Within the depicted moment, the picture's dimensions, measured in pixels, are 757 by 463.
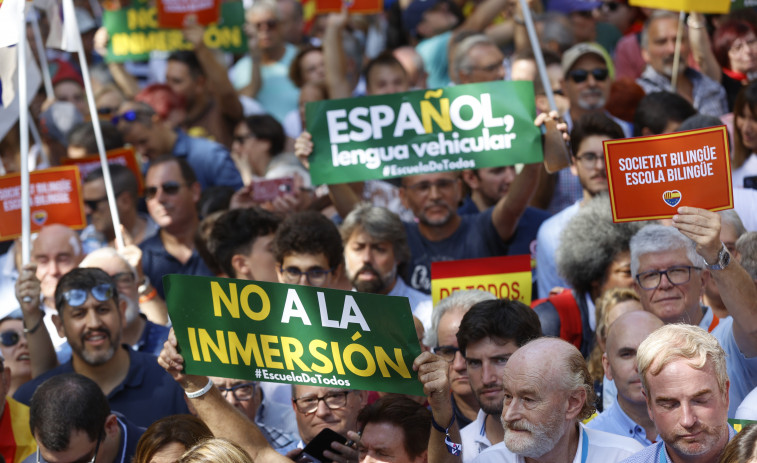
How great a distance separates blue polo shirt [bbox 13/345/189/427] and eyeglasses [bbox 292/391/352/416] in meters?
1.08

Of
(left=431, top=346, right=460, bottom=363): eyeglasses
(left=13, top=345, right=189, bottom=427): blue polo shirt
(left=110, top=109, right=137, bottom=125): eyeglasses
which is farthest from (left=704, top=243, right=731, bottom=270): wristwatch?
(left=110, top=109, right=137, bottom=125): eyeglasses

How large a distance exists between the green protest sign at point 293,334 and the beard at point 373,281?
179 cm

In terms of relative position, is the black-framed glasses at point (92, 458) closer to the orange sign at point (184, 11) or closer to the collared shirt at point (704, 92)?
the collared shirt at point (704, 92)

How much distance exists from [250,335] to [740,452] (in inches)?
82.8

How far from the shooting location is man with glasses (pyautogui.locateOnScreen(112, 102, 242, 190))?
9.42 meters

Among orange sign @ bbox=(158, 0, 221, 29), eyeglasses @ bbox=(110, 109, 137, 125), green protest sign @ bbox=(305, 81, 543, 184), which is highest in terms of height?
orange sign @ bbox=(158, 0, 221, 29)

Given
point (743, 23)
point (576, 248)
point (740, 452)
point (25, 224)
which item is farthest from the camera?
point (743, 23)

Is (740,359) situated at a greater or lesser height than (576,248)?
lesser

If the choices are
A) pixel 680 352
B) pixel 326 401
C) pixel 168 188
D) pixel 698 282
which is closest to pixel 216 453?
pixel 326 401

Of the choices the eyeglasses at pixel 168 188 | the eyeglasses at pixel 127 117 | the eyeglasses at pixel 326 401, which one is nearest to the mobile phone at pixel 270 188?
the eyeglasses at pixel 168 188

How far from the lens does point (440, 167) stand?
6582 millimetres

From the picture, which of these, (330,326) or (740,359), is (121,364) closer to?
(330,326)

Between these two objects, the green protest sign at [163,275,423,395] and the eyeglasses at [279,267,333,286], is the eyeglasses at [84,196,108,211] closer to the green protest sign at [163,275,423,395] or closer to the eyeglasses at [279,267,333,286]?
the eyeglasses at [279,267,333,286]

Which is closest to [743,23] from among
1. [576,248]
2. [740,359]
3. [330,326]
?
[576,248]
